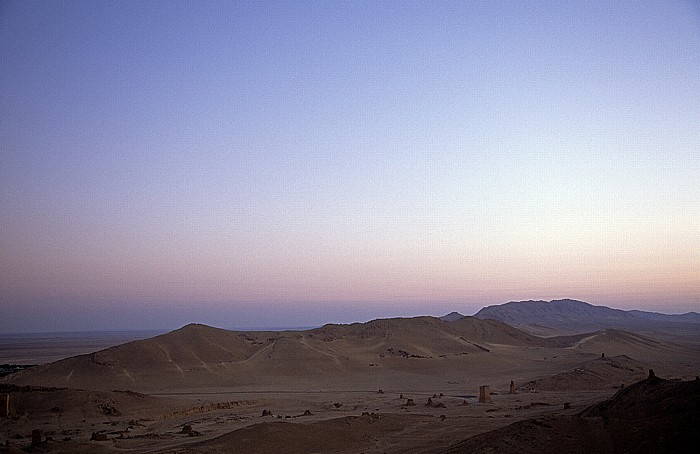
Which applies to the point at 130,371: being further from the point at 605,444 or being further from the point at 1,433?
the point at 605,444

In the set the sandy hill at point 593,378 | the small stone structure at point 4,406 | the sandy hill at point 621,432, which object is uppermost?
the sandy hill at point 621,432

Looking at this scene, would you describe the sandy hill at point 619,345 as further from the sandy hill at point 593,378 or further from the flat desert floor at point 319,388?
the sandy hill at point 593,378

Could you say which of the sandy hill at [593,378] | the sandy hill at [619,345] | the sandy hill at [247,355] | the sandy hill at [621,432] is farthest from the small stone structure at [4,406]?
the sandy hill at [619,345]

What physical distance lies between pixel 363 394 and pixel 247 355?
23051 mm

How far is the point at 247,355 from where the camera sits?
61438 millimetres

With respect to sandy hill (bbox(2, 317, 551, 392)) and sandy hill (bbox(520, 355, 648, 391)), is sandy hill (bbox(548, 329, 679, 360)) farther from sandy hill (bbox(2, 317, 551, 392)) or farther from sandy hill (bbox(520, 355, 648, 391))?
sandy hill (bbox(520, 355, 648, 391))

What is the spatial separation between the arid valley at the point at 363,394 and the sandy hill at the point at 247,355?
0.22m

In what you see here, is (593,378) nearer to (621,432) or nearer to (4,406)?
(621,432)

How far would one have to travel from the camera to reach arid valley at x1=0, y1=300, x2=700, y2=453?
1761 cm

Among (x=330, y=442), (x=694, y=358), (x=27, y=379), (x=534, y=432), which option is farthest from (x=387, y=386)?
(x=694, y=358)

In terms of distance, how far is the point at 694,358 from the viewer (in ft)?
210

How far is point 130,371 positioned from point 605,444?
4590 cm

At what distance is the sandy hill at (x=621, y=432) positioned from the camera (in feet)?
43.4

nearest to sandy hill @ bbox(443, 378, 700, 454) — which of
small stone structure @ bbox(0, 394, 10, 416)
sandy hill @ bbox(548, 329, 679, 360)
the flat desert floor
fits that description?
the flat desert floor
